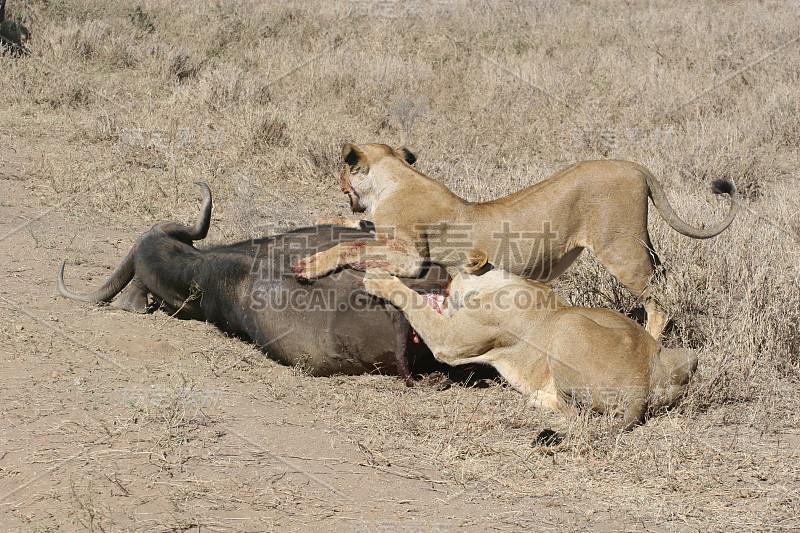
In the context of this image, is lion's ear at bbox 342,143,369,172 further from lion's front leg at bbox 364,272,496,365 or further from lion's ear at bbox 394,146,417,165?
lion's front leg at bbox 364,272,496,365

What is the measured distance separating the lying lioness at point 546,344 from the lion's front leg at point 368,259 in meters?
0.30

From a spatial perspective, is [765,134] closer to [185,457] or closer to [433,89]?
[433,89]

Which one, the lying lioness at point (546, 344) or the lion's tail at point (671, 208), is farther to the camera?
the lion's tail at point (671, 208)

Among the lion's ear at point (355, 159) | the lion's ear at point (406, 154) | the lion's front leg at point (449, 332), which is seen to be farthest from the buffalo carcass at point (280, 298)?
the lion's ear at point (406, 154)

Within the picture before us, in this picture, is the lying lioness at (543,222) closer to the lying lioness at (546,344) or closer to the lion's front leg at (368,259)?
the lion's front leg at (368,259)

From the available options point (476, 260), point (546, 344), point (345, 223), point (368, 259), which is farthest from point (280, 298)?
point (546, 344)

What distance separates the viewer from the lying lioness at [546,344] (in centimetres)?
415

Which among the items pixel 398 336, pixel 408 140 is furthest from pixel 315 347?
pixel 408 140

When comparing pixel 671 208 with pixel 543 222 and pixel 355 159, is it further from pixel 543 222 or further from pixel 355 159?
pixel 355 159

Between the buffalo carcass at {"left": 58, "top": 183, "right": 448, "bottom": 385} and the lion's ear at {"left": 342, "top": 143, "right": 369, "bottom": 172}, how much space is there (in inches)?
16.7

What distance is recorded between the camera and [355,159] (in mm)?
5523

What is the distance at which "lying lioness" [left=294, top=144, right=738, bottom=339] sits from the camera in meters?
5.28

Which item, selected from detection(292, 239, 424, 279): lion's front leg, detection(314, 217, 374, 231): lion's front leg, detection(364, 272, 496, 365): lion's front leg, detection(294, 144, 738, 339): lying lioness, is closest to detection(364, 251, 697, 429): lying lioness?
detection(364, 272, 496, 365): lion's front leg

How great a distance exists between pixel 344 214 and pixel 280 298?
9.78 feet
